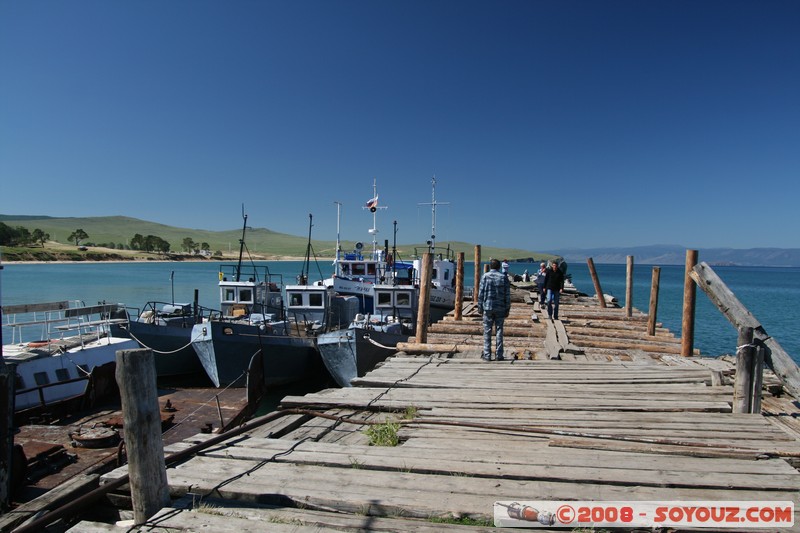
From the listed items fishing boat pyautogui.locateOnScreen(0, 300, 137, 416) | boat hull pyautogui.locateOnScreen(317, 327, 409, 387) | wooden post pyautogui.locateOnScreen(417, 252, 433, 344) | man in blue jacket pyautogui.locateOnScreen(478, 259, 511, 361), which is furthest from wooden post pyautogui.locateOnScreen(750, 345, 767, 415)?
fishing boat pyautogui.locateOnScreen(0, 300, 137, 416)

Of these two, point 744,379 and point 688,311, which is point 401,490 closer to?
point 744,379

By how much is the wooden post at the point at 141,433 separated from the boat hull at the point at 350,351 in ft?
41.5

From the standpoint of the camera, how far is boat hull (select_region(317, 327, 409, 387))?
16.2 metres

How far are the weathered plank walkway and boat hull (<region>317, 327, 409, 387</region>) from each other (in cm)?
889

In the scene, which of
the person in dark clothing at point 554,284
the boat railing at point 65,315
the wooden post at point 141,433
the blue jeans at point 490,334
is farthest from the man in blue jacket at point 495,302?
the boat railing at point 65,315

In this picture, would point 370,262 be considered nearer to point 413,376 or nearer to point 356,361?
point 356,361

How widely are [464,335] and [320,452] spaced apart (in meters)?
10.1

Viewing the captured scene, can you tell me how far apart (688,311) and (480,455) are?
8610 mm

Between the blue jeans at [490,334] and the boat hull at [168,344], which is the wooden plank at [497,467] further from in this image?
the boat hull at [168,344]

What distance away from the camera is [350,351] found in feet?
53.4

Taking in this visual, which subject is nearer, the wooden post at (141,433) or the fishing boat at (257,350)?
the wooden post at (141,433)

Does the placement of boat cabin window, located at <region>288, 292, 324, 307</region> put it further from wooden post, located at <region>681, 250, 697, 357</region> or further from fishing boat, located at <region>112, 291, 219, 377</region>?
wooden post, located at <region>681, 250, 697, 357</region>

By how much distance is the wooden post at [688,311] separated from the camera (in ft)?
33.2

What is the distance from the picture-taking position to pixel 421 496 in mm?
3404
